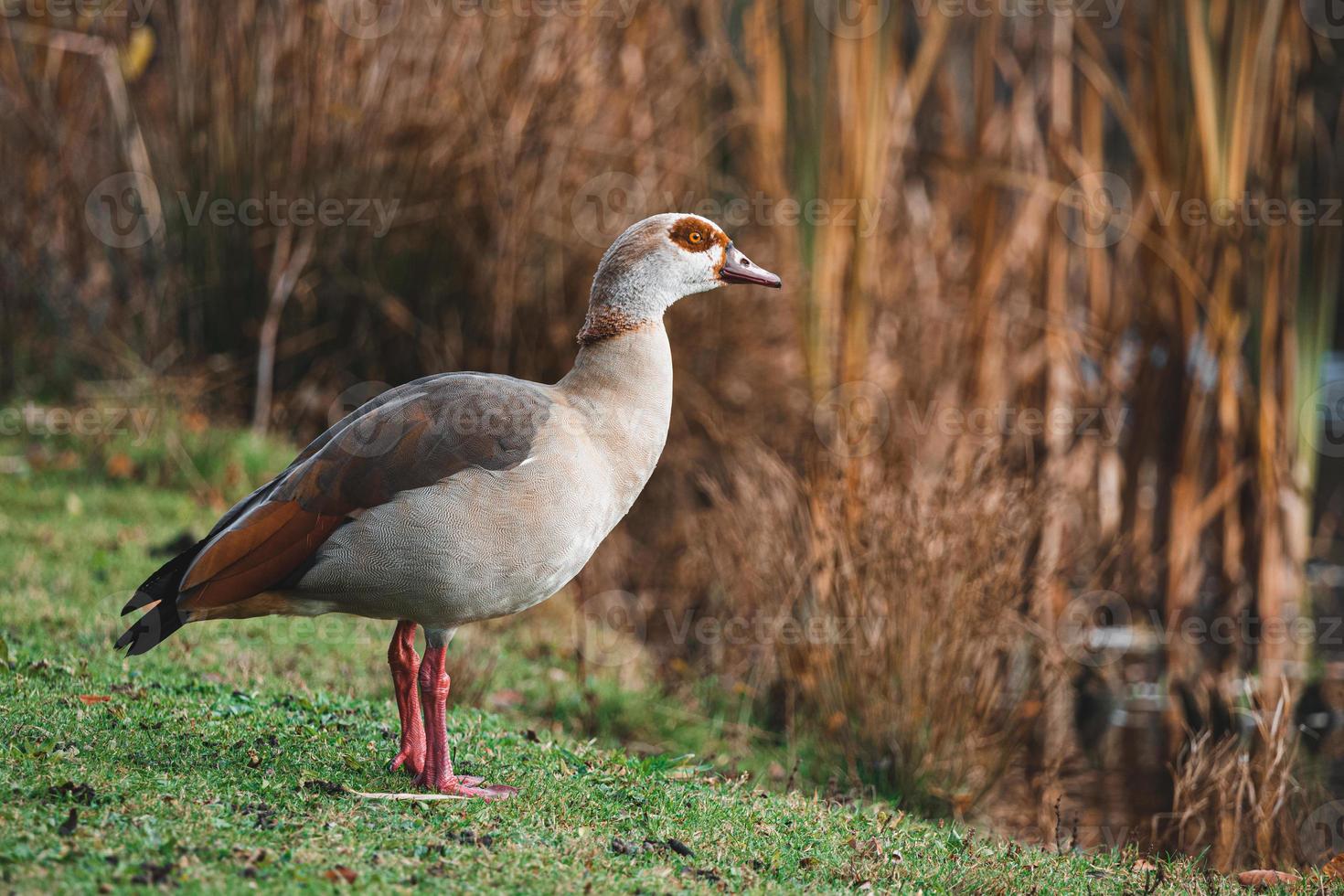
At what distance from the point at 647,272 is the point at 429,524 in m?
1.15

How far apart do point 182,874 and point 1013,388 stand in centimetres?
670

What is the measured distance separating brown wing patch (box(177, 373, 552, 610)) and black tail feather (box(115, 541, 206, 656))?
56 millimetres

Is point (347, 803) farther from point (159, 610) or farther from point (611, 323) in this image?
point (611, 323)

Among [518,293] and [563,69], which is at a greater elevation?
[563,69]

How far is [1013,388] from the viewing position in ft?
29.2

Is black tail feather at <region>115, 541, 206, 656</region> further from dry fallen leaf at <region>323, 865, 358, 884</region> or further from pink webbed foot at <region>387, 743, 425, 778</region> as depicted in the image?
dry fallen leaf at <region>323, 865, 358, 884</region>

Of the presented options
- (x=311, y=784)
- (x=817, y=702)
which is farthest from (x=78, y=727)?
(x=817, y=702)

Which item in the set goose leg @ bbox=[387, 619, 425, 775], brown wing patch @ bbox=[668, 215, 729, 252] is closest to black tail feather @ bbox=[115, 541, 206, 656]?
goose leg @ bbox=[387, 619, 425, 775]

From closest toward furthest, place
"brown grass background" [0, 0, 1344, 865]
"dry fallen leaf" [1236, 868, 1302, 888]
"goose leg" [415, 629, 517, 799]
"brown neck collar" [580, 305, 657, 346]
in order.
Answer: "goose leg" [415, 629, 517, 799]
"dry fallen leaf" [1236, 868, 1302, 888]
"brown neck collar" [580, 305, 657, 346]
"brown grass background" [0, 0, 1344, 865]

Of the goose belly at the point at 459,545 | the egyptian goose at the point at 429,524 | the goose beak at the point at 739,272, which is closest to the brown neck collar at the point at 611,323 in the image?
the egyptian goose at the point at 429,524

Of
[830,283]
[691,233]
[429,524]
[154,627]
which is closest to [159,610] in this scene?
[154,627]

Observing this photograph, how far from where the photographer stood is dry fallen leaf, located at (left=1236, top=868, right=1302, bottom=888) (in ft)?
14.5

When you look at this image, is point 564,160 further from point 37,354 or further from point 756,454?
point 37,354

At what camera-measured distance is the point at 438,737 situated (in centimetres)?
417
